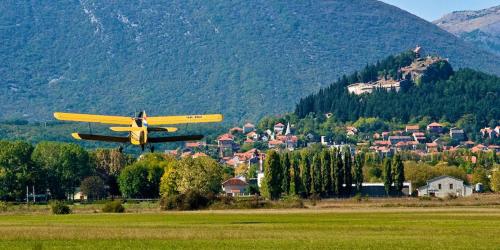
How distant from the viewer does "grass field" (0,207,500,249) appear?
230ft

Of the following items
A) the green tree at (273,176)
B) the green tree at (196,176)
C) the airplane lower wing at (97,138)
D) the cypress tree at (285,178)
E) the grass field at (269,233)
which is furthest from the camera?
the cypress tree at (285,178)

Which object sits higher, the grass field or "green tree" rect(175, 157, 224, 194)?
"green tree" rect(175, 157, 224, 194)

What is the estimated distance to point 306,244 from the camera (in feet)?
229

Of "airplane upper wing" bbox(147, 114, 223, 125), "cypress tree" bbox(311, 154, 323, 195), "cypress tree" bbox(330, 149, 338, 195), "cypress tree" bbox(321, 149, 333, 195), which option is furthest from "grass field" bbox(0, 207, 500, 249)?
"cypress tree" bbox(330, 149, 338, 195)

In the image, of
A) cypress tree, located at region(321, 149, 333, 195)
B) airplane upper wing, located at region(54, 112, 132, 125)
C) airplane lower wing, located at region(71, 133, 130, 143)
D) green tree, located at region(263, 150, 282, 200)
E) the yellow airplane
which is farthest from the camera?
cypress tree, located at region(321, 149, 333, 195)

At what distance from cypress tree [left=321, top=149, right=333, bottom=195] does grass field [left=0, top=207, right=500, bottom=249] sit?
A: 88402mm

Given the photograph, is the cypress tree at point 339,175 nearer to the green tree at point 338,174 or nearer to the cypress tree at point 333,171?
the green tree at point 338,174

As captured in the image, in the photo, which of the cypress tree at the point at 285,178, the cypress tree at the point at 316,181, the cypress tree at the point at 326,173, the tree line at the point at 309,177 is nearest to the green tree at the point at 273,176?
the tree line at the point at 309,177

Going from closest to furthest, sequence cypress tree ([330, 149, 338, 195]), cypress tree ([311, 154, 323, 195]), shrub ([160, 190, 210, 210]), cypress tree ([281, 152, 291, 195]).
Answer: shrub ([160, 190, 210, 210])
cypress tree ([281, 152, 291, 195])
cypress tree ([311, 154, 323, 195])
cypress tree ([330, 149, 338, 195])

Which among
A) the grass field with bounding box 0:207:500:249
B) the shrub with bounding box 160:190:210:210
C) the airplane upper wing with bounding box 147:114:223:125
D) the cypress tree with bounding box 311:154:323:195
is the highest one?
the airplane upper wing with bounding box 147:114:223:125

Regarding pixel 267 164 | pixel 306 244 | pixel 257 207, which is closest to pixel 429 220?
pixel 306 244

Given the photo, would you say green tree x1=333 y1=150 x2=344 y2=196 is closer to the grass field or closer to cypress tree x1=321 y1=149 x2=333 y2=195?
cypress tree x1=321 y1=149 x2=333 y2=195

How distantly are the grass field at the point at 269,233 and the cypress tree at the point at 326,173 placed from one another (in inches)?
3480

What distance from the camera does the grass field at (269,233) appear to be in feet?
230
